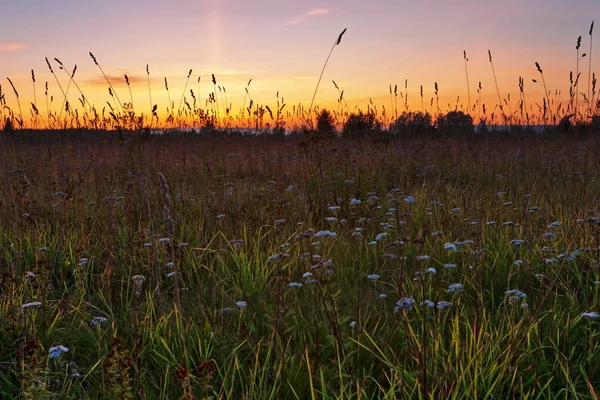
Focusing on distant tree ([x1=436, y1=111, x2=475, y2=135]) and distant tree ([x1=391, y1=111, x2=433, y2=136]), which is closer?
distant tree ([x1=391, y1=111, x2=433, y2=136])

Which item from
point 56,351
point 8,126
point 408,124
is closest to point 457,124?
point 408,124

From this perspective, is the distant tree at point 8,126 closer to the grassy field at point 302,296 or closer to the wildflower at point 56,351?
the grassy field at point 302,296

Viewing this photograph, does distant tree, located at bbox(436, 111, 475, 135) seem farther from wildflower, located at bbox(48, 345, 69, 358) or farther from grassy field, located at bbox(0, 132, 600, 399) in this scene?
wildflower, located at bbox(48, 345, 69, 358)

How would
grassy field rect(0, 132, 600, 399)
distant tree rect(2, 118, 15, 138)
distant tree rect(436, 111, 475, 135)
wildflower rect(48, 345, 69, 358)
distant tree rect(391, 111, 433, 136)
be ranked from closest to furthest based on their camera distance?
wildflower rect(48, 345, 69, 358), grassy field rect(0, 132, 600, 399), distant tree rect(2, 118, 15, 138), distant tree rect(391, 111, 433, 136), distant tree rect(436, 111, 475, 135)

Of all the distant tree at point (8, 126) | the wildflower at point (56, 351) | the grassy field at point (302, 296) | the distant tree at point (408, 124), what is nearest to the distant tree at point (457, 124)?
the distant tree at point (408, 124)

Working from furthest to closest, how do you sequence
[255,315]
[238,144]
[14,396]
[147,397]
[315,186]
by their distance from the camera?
1. [238,144]
2. [315,186]
3. [255,315]
4. [14,396]
5. [147,397]

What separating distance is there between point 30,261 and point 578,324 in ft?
12.5

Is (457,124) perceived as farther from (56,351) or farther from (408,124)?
(56,351)

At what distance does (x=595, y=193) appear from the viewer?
18.2 ft

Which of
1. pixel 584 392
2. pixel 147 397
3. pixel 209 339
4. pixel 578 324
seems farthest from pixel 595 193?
pixel 147 397

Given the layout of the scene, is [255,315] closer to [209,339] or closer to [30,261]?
[209,339]

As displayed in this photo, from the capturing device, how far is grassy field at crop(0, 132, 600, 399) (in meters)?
1.95

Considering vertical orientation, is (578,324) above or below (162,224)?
below

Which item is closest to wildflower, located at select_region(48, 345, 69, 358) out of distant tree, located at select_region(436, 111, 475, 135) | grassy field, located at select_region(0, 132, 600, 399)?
grassy field, located at select_region(0, 132, 600, 399)
